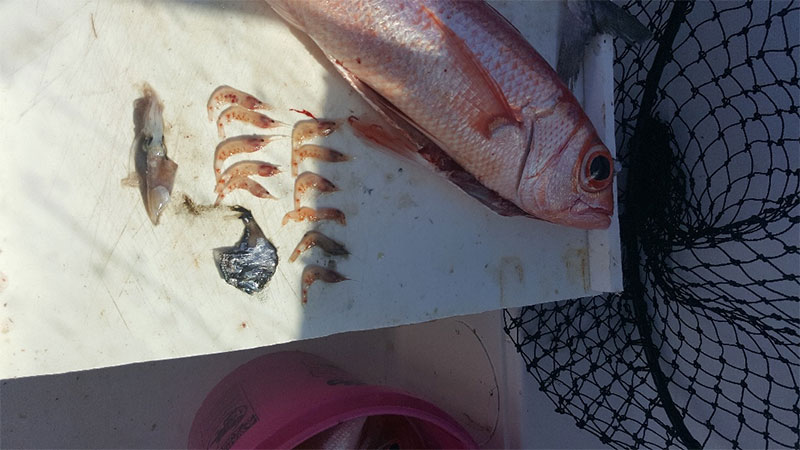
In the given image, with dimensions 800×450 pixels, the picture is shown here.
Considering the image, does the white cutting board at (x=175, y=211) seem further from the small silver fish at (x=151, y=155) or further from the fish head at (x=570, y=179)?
the fish head at (x=570, y=179)

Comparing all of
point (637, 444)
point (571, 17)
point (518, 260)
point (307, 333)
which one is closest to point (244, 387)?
point (307, 333)

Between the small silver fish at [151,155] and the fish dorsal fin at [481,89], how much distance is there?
24.1 inches

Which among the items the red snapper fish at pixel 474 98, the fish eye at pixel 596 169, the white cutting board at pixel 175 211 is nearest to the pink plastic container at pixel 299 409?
the white cutting board at pixel 175 211

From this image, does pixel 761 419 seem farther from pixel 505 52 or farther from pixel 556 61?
pixel 505 52

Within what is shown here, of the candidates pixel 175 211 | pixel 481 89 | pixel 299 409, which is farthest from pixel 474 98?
pixel 299 409

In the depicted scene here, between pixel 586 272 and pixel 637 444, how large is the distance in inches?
22.5

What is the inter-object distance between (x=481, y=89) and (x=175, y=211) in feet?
2.35

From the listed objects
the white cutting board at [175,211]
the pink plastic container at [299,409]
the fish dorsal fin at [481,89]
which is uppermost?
the fish dorsal fin at [481,89]

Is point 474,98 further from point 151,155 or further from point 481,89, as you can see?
point 151,155

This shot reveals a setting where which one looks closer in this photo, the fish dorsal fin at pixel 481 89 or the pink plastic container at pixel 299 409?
the fish dorsal fin at pixel 481 89

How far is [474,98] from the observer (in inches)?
50.3

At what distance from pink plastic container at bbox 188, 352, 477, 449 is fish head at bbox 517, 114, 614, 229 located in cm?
70

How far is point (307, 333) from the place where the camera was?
1284 millimetres

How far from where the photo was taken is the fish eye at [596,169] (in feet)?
4.53
